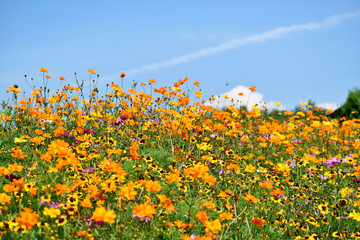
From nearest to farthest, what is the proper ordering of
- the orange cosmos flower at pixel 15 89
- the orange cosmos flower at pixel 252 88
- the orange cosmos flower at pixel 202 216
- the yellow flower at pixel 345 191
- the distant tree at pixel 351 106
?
1. the orange cosmos flower at pixel 202 216
2. the yellow flower at pixel 345 191
3. the orange cosmos flower at pixel 15 89
4. the orange cosmos flower at pixel 252 88
5. the distant tree at pixel 351 106

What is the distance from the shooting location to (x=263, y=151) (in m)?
6.28

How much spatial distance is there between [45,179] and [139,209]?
6.65ft

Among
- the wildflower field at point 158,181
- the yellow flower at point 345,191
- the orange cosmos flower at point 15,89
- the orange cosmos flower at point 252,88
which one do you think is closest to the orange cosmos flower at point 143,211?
the wildflower field at point 158,181

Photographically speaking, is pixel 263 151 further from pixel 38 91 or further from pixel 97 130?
pixel 38 91

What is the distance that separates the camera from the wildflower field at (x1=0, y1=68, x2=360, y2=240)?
2660mm

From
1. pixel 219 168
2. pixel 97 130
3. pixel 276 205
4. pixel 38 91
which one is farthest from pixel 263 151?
pixel 38 91

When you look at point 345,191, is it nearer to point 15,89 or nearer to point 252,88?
point 252,88

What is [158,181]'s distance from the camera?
3.72 meters

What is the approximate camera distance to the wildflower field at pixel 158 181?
266 cm

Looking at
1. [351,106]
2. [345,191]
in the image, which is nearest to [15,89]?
[345,191]

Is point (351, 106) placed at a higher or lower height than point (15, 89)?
lower

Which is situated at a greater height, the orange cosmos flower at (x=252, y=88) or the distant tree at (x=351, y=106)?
the orange cosmos flower at (x=252, y=88)

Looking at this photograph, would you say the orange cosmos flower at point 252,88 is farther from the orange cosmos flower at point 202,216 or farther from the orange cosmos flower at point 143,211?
the orange cosmos flower at point 143,211

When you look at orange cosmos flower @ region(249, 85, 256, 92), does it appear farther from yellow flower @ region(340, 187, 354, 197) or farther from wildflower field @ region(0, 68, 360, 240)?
yellow flower @ region(340, 187, 354, 197)
